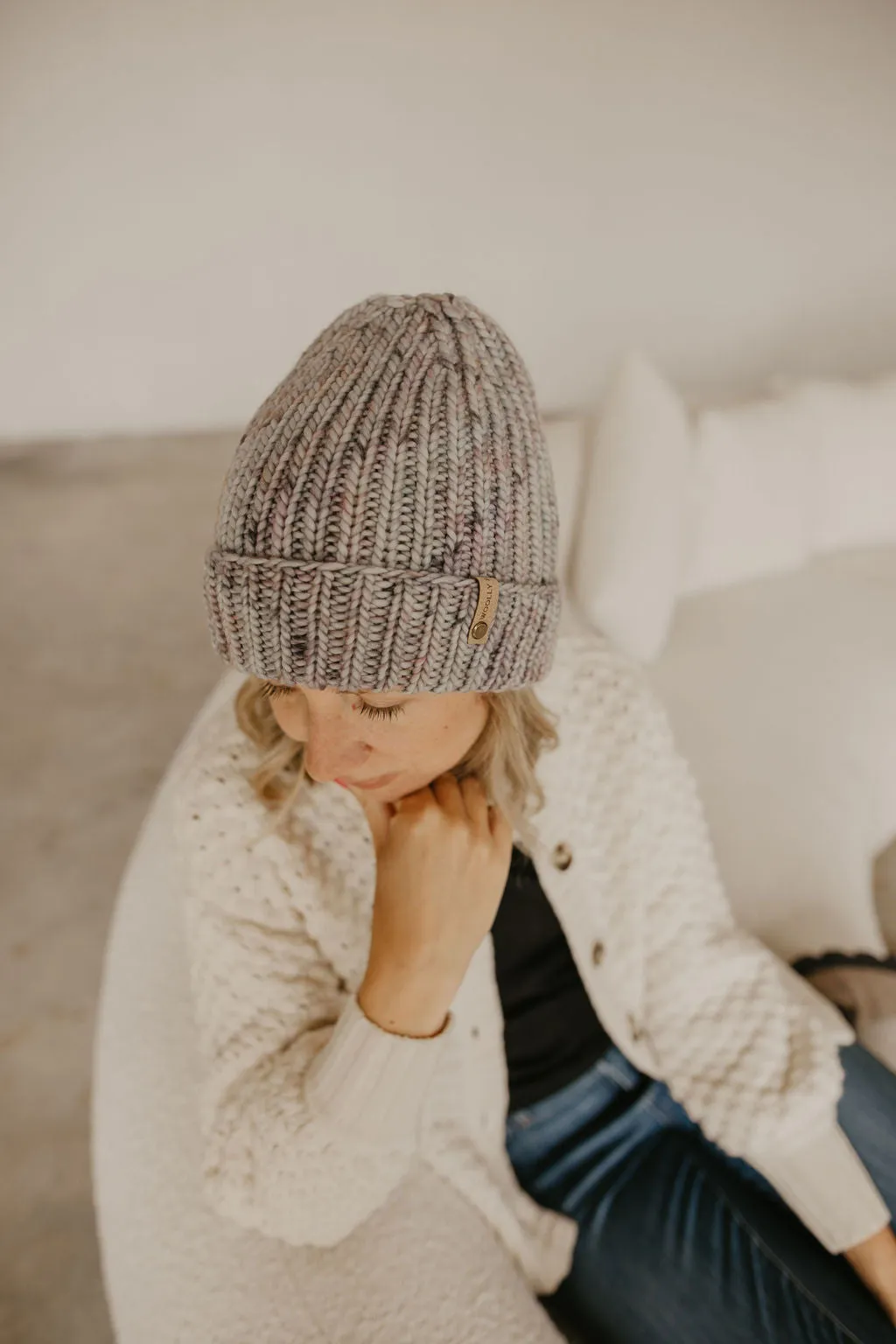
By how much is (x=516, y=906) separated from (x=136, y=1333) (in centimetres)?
→ 49

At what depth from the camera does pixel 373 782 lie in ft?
2.24

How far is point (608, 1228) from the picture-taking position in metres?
0.83

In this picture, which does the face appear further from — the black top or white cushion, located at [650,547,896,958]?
white cushion, located at [650,547,896,958]

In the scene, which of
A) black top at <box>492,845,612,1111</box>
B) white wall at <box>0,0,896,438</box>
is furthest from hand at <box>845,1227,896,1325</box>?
white wall at <box>0,0,896,438</box>

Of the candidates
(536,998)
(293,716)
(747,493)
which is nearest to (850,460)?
(747,493)

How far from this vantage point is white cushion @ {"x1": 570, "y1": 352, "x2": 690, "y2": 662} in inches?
43.5

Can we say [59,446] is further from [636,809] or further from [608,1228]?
[608,1228]

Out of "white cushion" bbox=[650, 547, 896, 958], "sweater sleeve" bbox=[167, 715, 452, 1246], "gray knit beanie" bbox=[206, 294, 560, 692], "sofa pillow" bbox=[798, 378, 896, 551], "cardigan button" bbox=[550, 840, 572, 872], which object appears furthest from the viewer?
"sofa pillow" bbox=[798, 378, 896, 551]

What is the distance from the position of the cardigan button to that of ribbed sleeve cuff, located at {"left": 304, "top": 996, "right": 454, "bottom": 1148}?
227 millimetres

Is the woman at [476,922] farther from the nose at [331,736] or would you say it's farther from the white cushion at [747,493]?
the white cushion at [747,493]

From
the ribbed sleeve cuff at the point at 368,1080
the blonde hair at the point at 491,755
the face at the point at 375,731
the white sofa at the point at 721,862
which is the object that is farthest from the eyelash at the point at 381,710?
the white sofa at the point at 721,862

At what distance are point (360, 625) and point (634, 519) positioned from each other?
25.7 inches

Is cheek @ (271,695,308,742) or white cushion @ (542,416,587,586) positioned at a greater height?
white cushion @ (542,416,587,586)

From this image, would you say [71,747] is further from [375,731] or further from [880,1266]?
[880,1266]
